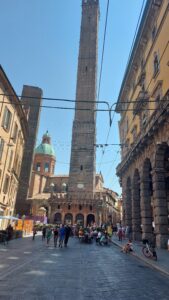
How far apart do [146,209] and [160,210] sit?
2.90m

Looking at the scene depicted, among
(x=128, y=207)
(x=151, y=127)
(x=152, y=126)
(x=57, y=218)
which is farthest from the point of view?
(x=57, y=218)

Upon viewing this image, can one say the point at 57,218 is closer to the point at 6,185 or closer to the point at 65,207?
the point at 65,207

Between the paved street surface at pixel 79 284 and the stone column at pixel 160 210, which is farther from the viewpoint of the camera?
the stone column at pixel 160 210

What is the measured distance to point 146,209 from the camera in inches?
721

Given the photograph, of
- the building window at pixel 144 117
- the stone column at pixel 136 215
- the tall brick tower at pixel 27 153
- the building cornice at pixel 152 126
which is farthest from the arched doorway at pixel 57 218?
the building window at pixel 144 117

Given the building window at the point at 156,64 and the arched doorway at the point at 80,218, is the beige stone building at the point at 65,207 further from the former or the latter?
the building window at the point at 156,64

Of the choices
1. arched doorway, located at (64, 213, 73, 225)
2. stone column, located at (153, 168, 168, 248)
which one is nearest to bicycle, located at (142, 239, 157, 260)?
stone column, located at (153, 168, 168, 248)

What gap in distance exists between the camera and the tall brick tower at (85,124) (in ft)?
160

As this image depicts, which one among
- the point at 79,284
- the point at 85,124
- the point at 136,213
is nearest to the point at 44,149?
the point at 85,124

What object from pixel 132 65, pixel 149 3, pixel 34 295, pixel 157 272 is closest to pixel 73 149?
pixel 132 65

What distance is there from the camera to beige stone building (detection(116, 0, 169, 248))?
50.0 feet

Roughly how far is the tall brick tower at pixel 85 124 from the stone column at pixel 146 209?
91.4 feet

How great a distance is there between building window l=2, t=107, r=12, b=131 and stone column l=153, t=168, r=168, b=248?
16.0 metres

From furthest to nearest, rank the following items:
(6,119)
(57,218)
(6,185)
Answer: (57,218) → (6,185) → (6,119)
